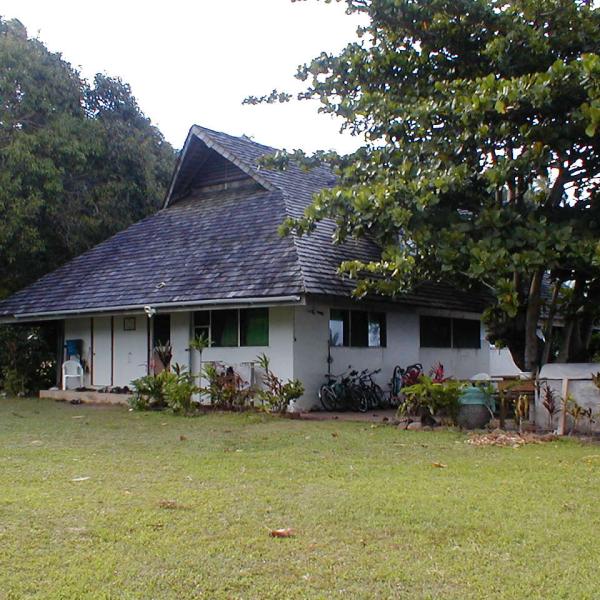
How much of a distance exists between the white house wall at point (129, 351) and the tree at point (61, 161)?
14.0 feet

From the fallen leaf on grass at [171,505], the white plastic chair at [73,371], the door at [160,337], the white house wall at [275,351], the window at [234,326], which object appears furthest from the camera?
the white plastic chair at [73,371]

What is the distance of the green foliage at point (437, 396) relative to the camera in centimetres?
1177

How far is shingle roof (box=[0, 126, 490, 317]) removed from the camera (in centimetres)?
1530

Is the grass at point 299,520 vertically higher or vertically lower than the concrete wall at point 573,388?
lower

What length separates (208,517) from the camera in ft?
18.4

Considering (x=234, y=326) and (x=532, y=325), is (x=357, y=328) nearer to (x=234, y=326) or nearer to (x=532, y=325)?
(x=234, y=326)

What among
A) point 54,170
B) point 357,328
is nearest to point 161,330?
point 357,328

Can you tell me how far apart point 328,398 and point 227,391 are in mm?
2129

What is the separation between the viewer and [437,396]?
11.8 metres

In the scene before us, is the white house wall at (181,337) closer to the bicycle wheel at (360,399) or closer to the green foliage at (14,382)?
the bicycle wheel at (360,399)

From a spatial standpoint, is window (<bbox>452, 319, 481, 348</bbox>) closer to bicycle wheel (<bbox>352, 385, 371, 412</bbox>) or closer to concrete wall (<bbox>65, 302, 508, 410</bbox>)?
concrete wall (<bbox>65, 302, 508, 410</bbox>)

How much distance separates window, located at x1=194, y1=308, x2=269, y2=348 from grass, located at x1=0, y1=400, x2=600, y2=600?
571 centimetres

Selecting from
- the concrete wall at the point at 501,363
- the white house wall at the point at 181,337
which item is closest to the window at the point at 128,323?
the white house wall at the point at 181,337

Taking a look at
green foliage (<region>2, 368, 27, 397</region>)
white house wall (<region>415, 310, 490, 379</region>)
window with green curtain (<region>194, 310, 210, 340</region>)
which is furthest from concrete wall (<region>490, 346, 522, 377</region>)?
green foliage (<region>2, 368, 27, 397</region>)
